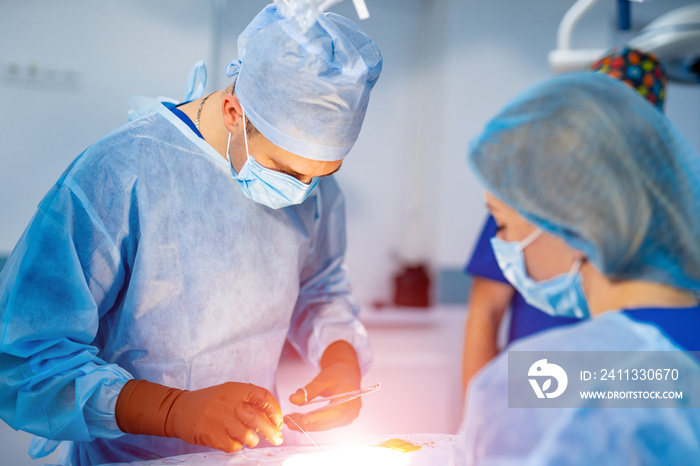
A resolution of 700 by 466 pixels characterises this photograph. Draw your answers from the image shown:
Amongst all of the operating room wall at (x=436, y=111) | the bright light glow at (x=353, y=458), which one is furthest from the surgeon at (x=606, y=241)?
the operating room wall at (x=436, y=111)

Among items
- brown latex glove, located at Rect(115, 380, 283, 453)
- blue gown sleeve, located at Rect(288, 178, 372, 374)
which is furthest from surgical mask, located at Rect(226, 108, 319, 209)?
brown latex glove, located at Rect(115, 380, 283, 453)

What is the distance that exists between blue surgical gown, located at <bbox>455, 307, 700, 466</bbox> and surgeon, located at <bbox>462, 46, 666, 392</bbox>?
59 cm

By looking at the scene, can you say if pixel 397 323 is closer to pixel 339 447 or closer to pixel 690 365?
pixel 339 447

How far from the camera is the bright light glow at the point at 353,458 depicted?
108 centimetres

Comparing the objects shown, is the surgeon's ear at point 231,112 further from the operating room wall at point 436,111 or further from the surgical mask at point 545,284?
the operating room wall at point 436,111

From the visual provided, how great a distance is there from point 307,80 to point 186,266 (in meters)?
0.46

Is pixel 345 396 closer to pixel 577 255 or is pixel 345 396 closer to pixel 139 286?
pixel 139 286

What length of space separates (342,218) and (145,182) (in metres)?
0.55

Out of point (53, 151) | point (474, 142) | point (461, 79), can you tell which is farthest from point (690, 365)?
point (461, 79)

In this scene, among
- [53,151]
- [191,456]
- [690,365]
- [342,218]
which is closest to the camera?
[690,365]

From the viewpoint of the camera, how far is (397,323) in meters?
2.84

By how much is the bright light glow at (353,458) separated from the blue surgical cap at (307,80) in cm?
62

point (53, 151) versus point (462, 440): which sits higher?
point (53, 151)

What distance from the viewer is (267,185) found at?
1.17 metres
